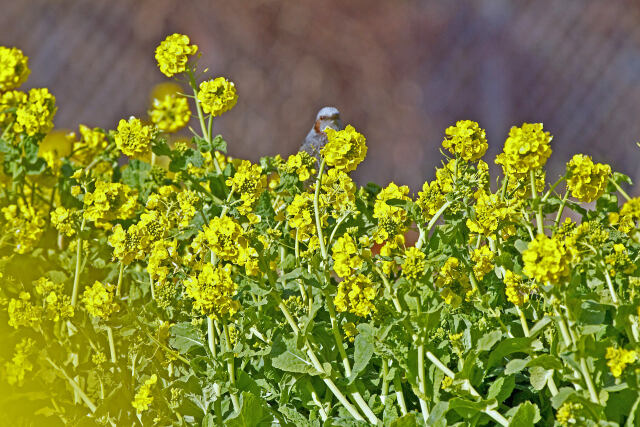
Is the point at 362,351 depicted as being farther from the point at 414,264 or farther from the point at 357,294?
the point at 414,264

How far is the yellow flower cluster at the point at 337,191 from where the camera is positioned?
5.19 ft

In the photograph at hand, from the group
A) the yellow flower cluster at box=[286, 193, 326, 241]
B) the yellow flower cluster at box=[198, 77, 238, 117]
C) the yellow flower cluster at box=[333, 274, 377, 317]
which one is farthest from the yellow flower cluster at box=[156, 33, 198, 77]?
the yellow flower cluster at box=[333, 274, 377, 317]

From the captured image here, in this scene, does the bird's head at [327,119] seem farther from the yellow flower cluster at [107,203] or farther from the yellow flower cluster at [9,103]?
the yellow flower cluster at [9,103]

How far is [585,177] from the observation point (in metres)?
1.33

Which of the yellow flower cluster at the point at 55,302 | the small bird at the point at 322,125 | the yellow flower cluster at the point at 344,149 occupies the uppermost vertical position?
the small bird at the point at 322,125

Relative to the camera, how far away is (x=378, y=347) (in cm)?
140

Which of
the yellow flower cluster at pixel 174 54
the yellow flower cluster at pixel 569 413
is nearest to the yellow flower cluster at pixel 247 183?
the yellow flower cluster at pixel 174 54

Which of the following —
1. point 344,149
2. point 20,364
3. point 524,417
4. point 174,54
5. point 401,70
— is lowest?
point 20,364

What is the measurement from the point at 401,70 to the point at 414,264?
9.15 ft

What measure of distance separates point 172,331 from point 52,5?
8.11 feet

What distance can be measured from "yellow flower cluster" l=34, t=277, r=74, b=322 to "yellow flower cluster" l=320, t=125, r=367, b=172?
703mm

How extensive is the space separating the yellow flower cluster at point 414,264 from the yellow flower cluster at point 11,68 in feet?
4.70

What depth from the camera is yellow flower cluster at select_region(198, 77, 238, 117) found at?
1.69 m

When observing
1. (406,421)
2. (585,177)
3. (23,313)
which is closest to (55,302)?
(23,313)
